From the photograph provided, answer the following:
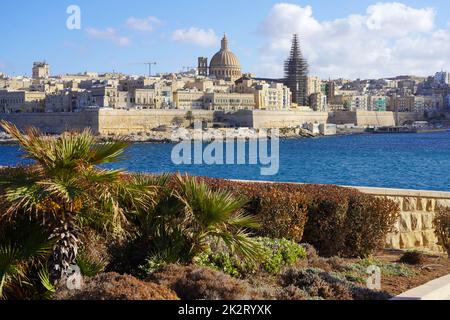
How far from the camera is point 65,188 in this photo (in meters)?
4.07

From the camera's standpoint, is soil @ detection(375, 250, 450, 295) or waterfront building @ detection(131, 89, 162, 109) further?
waterfront building @ detection(131, 89, 162, 109)

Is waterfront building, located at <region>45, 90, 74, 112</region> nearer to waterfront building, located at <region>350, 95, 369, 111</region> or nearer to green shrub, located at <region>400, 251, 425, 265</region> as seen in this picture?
waterfront building, located at <region>350, 95, 369, 111</region>

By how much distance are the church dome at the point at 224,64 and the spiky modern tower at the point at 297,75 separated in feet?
28.2

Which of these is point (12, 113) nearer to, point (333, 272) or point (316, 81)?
point (316, 81)

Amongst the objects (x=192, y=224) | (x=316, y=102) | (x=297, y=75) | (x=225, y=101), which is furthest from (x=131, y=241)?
(x=297, y=75)

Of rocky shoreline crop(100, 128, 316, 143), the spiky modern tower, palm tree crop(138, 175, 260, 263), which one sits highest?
the spiky modern tower

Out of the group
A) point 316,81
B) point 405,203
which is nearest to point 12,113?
point 316,81

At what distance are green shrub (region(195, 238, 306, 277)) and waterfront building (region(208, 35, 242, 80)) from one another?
3978 inches

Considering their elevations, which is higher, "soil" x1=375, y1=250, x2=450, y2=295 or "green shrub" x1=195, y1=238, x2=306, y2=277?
"green shrub" x1=195, y1=238, x2=306, y2=277

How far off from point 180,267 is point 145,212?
0.73 m

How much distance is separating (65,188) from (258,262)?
1.34m

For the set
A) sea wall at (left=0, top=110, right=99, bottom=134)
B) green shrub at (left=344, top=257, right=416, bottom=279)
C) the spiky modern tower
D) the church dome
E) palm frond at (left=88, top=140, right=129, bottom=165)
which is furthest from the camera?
the church dome

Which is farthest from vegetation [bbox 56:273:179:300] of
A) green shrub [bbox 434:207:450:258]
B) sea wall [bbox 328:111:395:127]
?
sea wall [bbox 328:111:395:127]

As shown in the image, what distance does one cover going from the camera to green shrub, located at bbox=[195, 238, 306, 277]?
15.0ft
